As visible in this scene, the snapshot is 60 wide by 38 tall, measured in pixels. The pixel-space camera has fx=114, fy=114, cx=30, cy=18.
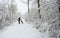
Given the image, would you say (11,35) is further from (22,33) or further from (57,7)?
(57,7)

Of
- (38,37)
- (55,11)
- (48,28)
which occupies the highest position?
(55,11)

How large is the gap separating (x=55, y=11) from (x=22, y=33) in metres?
1.21

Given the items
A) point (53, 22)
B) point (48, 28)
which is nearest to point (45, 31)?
point (48, 28)

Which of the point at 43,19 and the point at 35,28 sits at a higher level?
the point at 43,19

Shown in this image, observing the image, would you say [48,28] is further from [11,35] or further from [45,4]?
[11,35]

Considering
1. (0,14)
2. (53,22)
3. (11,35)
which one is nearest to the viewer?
(53,22)

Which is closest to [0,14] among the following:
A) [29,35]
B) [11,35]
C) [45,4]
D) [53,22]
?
[11,35]

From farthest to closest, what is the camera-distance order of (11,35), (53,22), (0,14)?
(0,14) < (11,35) < (53,22)

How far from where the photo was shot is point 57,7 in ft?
10.2

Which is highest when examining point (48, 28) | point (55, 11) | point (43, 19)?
point (55, 11)

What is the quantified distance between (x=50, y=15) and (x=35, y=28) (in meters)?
0.60

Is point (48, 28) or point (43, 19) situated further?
point (43, 19)

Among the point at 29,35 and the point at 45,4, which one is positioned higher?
the point at 45,4

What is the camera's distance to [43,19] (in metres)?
3.41
